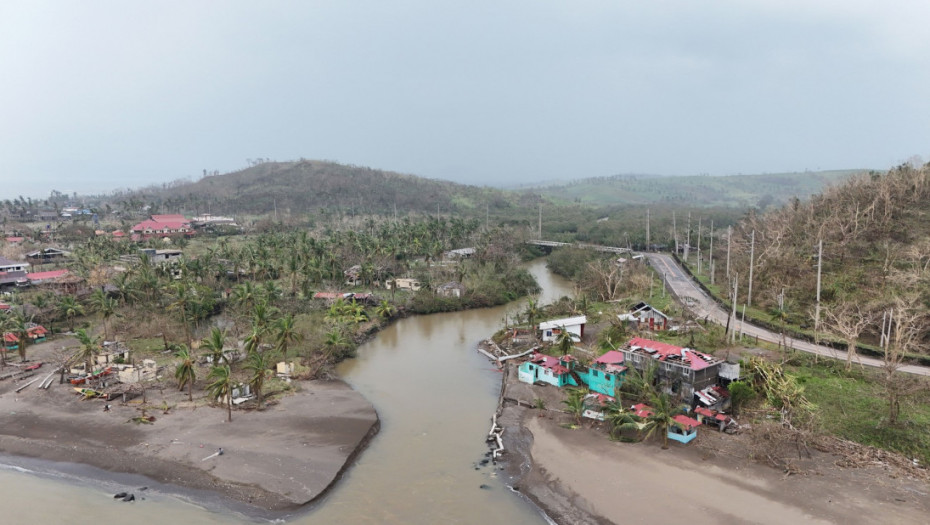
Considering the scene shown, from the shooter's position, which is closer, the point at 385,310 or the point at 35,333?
the point at 35,333

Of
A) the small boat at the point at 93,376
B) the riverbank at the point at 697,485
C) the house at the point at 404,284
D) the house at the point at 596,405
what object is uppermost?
the house at the point at 404,284

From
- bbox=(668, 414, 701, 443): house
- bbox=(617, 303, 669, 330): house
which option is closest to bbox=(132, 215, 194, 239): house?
bbox=(617, 303, 669, 330): house

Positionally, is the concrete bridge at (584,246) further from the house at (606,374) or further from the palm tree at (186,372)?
the palm tree at (186,372)

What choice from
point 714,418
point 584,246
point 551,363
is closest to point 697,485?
point 714,418

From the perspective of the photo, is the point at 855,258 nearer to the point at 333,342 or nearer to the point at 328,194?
the point at 333,342

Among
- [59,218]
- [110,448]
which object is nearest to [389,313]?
[110,448]

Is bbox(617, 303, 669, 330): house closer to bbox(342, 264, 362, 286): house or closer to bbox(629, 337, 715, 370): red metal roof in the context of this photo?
bbox(629, 337, 715, 370): red metal roof

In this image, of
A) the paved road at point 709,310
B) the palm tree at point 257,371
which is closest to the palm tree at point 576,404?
the paved road at point 709,310
